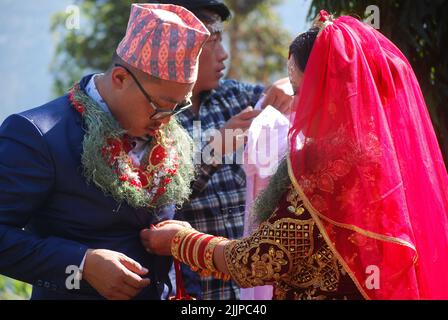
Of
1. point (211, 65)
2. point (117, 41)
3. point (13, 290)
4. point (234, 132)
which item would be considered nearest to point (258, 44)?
point (117, 41)

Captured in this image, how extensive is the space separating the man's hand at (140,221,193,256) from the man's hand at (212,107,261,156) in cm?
100

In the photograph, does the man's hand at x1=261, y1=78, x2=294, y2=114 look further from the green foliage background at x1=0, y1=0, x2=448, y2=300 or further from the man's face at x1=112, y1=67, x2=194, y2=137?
the man's face at x1=112, y1=67, x2=194, y2=137

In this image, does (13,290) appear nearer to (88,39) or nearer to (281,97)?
(281,97)

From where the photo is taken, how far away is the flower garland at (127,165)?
2.91 metres

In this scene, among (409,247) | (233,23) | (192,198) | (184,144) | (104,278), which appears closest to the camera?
(409,247)

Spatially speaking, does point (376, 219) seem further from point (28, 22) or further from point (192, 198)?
point (28, 22)

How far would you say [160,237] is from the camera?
119 inches

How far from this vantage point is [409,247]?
8.63 ft

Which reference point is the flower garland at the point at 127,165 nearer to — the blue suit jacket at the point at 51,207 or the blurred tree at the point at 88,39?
the blue suit jacket at the point at 51,207

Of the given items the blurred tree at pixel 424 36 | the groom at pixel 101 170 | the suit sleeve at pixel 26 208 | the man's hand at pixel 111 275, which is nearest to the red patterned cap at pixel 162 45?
the groom at pixel 101 170

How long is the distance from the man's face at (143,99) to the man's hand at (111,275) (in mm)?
538

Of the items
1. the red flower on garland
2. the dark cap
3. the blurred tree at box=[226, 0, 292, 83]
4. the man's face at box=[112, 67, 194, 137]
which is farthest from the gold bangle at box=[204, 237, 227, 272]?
the blurred tree at box=[226, 0, 292, 83]

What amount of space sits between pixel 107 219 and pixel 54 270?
0.29 meters
